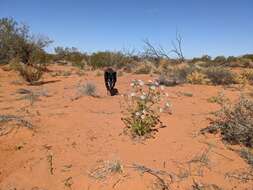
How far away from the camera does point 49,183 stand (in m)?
4.48

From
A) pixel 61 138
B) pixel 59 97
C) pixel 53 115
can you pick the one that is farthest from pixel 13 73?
pixel 61 138

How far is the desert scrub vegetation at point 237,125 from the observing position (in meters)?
5.43

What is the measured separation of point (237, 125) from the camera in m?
5.54

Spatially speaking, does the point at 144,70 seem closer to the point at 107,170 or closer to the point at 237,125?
the point at 237,125

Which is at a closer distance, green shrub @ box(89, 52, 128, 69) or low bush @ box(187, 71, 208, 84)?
low bush @ box(187, 71, 208, 84)

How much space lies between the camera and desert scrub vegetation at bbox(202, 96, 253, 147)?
543cm

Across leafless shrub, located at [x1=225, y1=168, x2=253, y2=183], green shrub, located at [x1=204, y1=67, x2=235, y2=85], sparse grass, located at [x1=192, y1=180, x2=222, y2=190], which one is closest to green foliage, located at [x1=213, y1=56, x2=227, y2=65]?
green shrub, located at [x1=204, y1=67, x2=235, y2=85]

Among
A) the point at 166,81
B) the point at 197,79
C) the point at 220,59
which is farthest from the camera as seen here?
the point at 220,59

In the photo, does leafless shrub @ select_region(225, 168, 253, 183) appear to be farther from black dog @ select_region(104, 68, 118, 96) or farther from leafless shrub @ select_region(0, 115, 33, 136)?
black dog @ select_region(104, 68, 118, 96)

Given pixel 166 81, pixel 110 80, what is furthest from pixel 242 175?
pixel 166 81

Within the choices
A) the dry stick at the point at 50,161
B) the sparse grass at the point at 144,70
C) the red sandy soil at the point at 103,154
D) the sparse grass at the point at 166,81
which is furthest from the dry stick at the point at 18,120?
the sparse grass at the point at 144,70

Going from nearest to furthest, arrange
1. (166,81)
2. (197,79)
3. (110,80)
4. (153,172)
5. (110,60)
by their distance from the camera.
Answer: (153,172)
(110,80)
(166,81)
(197,79)
(110,60)

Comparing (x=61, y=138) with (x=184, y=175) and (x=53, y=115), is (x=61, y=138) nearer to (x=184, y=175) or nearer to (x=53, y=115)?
(x=53, y=115)

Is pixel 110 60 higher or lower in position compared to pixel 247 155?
higher
